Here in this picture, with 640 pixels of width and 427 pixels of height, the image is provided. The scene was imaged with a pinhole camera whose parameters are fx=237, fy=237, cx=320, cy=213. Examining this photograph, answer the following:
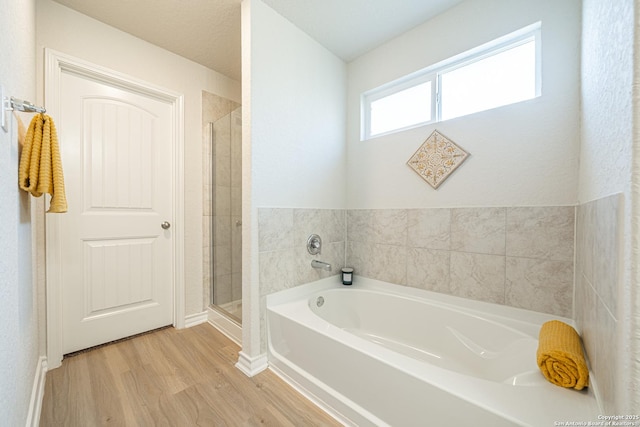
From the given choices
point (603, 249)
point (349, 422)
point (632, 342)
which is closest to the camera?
point (632, 342)

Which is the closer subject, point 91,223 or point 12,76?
point 12,76

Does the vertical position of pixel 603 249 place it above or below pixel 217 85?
below

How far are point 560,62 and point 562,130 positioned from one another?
0.36 meters

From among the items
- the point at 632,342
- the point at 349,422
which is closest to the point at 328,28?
the point at 632,342

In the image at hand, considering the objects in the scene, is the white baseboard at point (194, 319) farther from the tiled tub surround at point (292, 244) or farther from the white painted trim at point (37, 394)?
the tiled tub surround at point (292, 244)

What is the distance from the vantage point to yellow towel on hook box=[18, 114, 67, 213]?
104 centimetres

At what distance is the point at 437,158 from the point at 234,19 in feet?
5.85

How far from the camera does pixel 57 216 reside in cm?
156

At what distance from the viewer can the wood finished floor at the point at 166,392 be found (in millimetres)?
1165

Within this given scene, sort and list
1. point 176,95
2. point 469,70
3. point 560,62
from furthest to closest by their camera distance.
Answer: point 176,95, point 469,70, point 560,62

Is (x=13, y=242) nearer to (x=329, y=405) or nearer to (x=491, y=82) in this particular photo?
(x=329, y=405)

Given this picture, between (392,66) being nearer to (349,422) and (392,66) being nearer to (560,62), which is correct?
(560,62)

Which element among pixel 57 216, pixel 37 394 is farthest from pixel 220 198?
pixel 37 394

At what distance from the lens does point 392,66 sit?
6.28 feet
